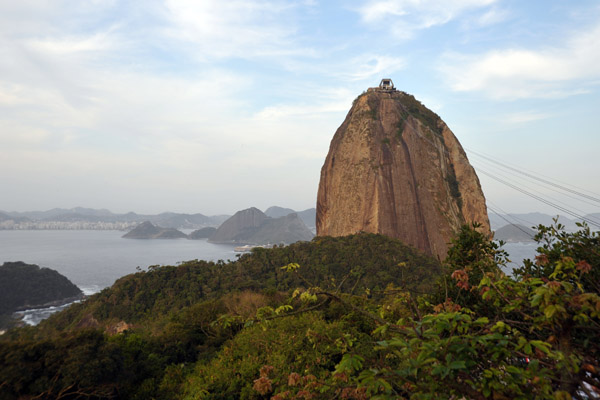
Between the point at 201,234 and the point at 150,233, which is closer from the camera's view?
the point at 150,233

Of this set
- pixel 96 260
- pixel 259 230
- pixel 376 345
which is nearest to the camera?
pixel 376 345

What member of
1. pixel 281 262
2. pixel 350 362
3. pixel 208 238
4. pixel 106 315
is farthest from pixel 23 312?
pixel 208 238

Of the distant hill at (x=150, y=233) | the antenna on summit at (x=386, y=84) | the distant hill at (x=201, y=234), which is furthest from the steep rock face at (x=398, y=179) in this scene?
the distant hill at (x=150, y=233)

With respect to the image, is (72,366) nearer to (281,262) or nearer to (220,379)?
(220,379)

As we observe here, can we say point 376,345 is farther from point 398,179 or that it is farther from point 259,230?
point 259,230

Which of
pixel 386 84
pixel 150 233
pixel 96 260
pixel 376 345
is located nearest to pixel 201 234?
pixel 150 233

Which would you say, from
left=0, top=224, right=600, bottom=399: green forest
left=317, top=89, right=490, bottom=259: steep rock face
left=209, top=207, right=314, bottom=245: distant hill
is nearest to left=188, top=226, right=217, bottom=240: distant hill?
left=209, top=207, right=314, bottom=245: distant hill

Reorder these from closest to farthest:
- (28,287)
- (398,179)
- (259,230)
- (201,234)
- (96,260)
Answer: (398,179)
(28,287)
(96,260)
(259,230)
(201,234)
